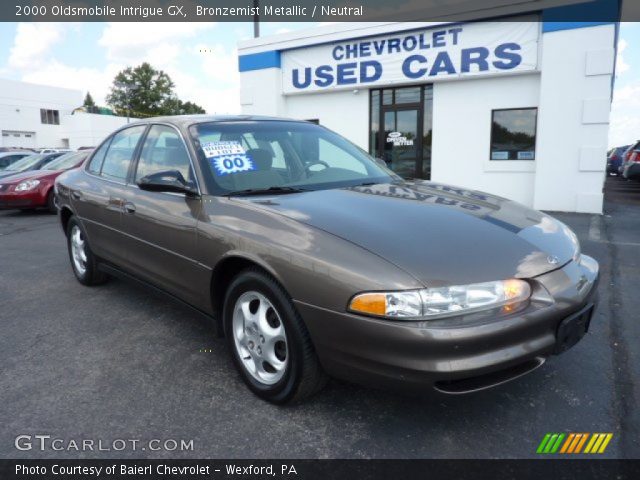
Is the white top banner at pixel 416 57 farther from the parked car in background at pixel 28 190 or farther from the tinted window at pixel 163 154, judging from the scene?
the tinted window at pixel 163 154

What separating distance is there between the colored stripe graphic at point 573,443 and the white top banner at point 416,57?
896cm

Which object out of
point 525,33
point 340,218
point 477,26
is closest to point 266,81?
point 477,26

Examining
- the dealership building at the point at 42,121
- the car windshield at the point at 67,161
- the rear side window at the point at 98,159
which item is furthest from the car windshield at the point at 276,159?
the dealership building at the point at 42,121

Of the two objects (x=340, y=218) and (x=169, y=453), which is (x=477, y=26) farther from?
(x=169, y=453)

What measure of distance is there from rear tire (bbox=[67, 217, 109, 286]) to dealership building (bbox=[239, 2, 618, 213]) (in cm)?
825

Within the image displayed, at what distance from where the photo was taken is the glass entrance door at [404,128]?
11.2m

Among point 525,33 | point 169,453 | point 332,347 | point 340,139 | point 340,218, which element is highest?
point 525,33

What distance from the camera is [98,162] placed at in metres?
4.51

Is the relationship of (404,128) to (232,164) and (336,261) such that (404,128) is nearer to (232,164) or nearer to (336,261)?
(232,164)

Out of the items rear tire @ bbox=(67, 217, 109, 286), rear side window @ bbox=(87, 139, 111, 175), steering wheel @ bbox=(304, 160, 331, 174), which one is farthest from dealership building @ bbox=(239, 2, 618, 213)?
rear tire @ bbox=(67, 217, 109, 286)

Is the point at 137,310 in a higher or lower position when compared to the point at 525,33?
lower

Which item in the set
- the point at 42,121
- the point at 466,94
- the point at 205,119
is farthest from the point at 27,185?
the point at 42,121

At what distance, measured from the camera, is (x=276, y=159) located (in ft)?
10.8
